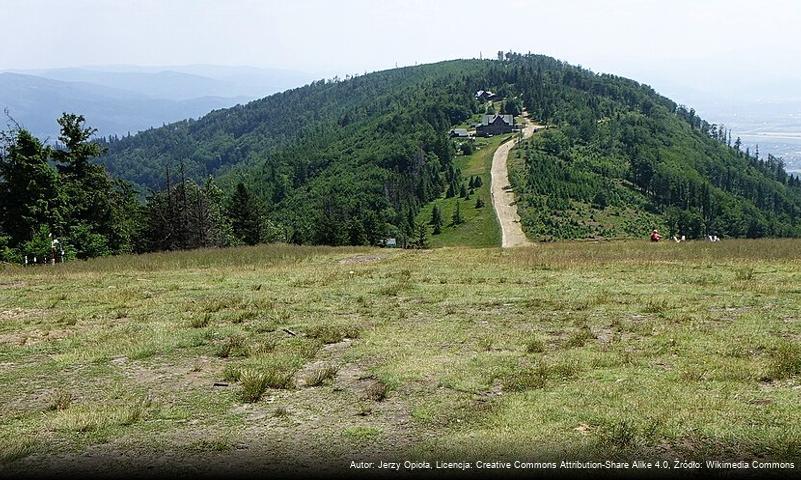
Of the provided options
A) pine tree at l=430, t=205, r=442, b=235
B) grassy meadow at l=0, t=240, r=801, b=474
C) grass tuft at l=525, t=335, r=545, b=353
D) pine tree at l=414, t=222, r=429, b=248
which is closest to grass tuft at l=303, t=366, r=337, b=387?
grassy meadow at l=0, t=240, r=801, b=474

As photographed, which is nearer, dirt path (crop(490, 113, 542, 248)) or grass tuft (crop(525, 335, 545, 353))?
grass tuft (crop(525, 335, 545, 353))

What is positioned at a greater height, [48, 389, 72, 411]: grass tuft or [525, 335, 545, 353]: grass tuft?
[525, 335, 545, 353]: grass tuft

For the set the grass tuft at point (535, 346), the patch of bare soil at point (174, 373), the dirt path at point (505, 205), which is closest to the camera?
the patch of bare soil at point (174, 373)

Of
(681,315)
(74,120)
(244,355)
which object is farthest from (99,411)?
(74,120)

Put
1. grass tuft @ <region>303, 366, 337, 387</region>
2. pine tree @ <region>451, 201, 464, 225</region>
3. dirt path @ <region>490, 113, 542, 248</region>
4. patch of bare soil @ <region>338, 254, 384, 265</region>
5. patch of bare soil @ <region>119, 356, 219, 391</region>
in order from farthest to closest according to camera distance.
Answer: pine tree @ <region>451, 201, 464, 225</region> < dirt path @ <region>490, 113, 542, 248</region> < patch of bare soil @ <region>338, 254, 384, 265</region> < patch of bare soil @ <region>119, 356, 219, 391</region> < grass tuft @ <region>303, 366, 337, 387</region>

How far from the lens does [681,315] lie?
14227mm

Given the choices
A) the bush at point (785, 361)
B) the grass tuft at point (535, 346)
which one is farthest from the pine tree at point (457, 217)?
the bush at point (785, 361)

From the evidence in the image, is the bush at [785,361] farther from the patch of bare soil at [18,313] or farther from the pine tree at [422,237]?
the pine tree at [422,237]

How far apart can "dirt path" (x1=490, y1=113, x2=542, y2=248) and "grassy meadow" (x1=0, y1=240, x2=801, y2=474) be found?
274 ft

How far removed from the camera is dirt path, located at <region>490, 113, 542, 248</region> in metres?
116

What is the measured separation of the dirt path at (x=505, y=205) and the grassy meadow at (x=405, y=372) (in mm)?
83646

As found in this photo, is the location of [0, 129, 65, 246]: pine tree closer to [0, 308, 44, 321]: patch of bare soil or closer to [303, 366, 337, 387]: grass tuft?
[0, 308, 44, 321]: patch of bare soil

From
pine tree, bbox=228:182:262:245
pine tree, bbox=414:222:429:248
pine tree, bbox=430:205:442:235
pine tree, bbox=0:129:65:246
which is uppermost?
pine tree, bbox=0:129:65:246

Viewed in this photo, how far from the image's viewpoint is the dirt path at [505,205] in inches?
4579
